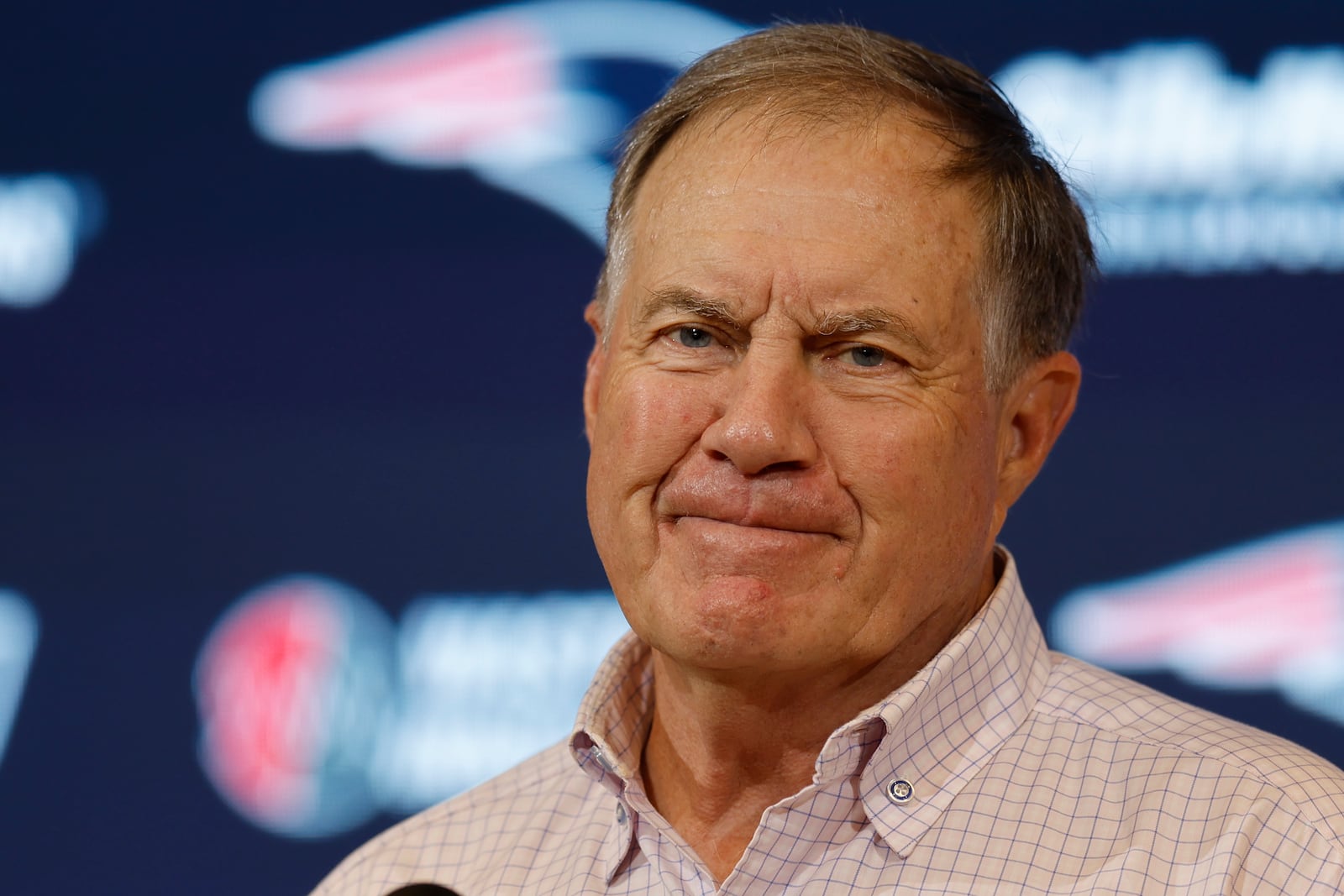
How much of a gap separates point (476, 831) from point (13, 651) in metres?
1.55

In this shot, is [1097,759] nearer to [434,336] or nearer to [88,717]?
[434,336]

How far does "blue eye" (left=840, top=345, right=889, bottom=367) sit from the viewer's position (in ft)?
5.46

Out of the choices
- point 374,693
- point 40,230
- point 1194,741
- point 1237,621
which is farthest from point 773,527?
point 40,230

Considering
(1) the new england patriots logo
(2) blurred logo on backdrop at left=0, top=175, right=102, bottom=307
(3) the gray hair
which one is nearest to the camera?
(3) the gray hair

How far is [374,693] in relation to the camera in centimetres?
287

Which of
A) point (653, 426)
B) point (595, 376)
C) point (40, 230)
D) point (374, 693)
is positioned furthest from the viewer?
point (40, 230)

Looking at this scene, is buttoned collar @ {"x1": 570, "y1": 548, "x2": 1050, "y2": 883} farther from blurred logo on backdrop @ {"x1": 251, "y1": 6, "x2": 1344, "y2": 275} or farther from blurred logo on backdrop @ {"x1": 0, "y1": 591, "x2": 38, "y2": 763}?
blurred logo on backdrop @ {"x1": 0, "y1": 591, "x2": 38, "y2": 763}

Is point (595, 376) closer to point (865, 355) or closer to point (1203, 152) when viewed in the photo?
point (865, 355)

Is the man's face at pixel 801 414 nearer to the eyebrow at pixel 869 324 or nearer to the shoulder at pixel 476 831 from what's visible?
the eyebrow at pixel 869 324

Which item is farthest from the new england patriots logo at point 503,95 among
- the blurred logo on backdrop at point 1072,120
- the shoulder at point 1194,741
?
the shoulder at point 1194,741

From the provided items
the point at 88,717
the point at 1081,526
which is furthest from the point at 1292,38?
the point at 88,717

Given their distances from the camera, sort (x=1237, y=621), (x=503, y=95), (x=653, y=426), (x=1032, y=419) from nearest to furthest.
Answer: (x=653, y=426) < (x=1032, y=419) < (x=1237, y=621) < (x=503, y=95)

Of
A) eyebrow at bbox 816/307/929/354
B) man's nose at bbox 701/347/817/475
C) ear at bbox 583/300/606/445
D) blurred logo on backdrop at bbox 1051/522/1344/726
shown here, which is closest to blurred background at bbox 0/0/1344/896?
blurred logo on backdrop at bbox 1051/522/1344/726

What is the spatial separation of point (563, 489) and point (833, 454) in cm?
140
